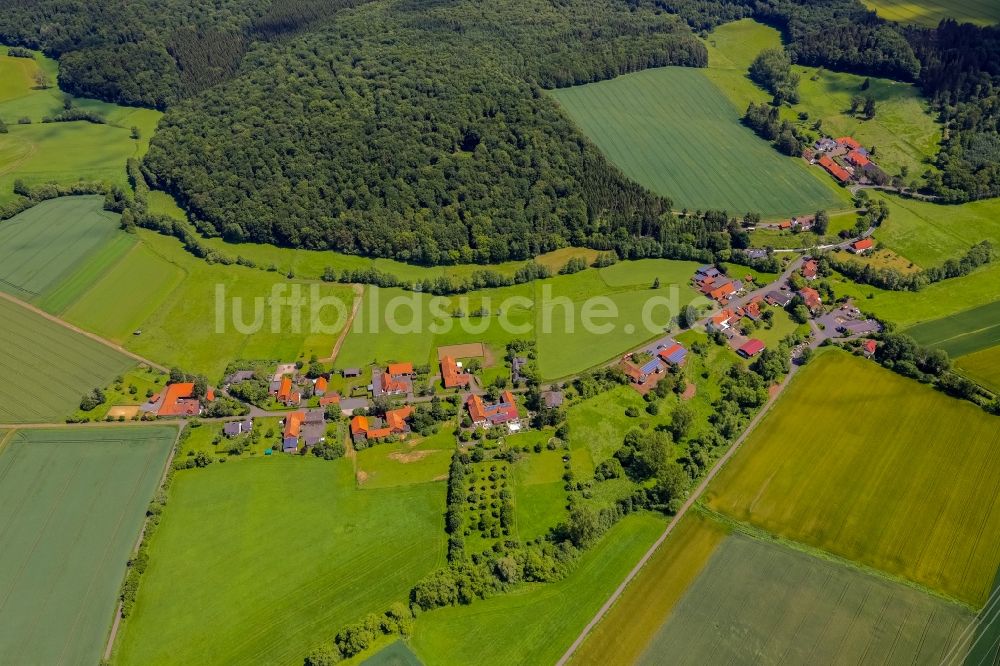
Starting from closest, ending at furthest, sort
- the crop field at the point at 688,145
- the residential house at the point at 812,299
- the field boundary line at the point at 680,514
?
the field boundary line at the point at 680,514
the residential house at the point at 812,299
the crop field at the point at 688,145

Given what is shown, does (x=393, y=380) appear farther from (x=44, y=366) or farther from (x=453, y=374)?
(x=44, y=366)

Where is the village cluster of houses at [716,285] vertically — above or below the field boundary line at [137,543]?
above

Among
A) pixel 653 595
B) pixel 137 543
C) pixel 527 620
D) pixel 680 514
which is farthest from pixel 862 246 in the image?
pixel 137 543

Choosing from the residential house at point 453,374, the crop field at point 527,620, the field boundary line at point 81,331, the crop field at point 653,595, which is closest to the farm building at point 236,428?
the field boundary line at point 81,331

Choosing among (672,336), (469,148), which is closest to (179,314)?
(469,148)

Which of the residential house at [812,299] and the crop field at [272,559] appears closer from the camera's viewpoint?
the crop field at [272,559]

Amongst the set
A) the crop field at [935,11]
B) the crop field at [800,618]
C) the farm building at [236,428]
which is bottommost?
the crop field at [800,618]

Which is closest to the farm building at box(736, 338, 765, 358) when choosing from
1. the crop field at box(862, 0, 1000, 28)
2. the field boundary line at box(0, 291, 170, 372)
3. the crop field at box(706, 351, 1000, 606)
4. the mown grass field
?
the crop field at box(706, 351, 1000, 606)

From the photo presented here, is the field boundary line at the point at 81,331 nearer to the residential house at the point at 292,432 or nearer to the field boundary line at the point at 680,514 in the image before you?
the residential house at the point at 292,432
